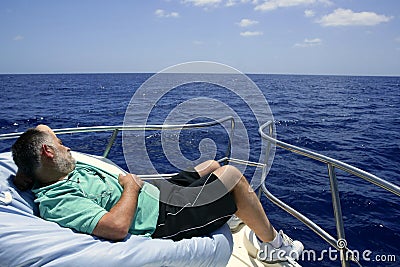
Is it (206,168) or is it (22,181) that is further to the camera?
(206,168)

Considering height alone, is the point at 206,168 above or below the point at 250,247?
above

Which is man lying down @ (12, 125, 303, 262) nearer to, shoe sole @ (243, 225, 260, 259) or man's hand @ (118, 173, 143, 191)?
man's hand @ (118, 173, 143, 191)

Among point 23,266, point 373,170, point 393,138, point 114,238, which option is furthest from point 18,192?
point 393,138

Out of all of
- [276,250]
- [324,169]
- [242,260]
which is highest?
[276,250]

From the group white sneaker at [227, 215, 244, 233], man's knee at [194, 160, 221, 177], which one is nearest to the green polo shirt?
man's knee at [194, 160, 221, 177]

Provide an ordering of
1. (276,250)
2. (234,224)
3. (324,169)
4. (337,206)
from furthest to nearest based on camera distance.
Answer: (324,169), (234,224), (276,250), (337,206)

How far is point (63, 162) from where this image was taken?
5.67 feet

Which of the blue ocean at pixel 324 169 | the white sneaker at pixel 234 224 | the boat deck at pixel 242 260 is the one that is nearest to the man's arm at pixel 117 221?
the boat deck at pixel 242 260

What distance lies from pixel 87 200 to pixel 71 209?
0.08 meters

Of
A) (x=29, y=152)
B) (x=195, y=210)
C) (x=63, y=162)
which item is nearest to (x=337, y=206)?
(x=195, y=210)

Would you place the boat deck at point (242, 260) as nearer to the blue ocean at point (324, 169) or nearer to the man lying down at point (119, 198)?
the man lying down at point (119, 198)

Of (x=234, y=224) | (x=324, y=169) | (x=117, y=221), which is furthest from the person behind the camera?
(x=324, y=169)

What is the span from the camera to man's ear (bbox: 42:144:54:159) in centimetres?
167

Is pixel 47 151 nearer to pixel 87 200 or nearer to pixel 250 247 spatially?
pixel 87 200
